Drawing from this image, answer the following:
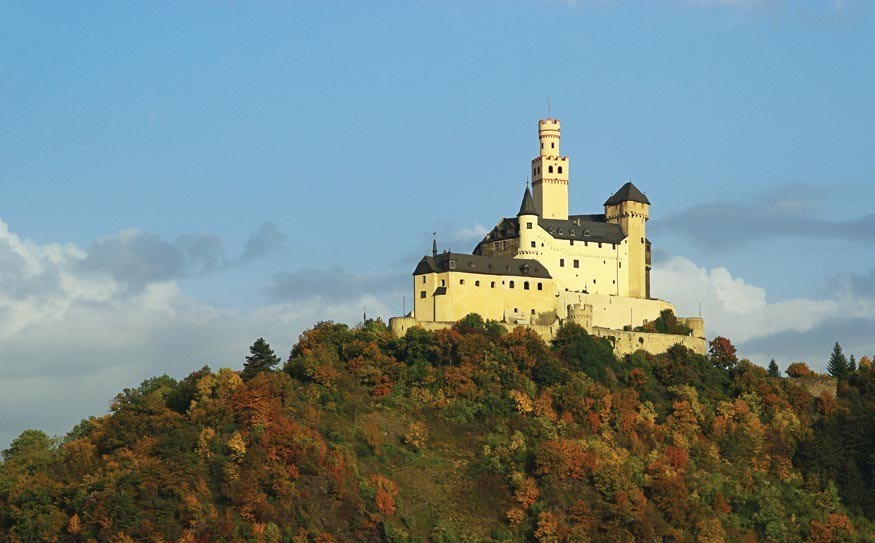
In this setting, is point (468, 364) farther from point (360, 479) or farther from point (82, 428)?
point (82, 428)

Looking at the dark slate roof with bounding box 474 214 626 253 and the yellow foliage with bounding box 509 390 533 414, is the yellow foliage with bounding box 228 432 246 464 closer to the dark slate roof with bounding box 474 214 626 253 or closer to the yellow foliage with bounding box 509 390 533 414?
the yellow foliage with bounding box 509 390 533 414

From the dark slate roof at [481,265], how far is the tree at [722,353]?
12814 mm

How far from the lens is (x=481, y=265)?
119562 mm

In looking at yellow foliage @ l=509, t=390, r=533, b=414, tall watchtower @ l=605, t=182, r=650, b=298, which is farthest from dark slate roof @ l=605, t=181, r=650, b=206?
yellow foliage @ l=509, t=390, r=533, b=414

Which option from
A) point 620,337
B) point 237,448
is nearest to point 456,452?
point 237,448

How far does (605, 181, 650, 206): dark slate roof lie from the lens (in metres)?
130

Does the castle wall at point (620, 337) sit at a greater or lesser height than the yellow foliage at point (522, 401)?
greater

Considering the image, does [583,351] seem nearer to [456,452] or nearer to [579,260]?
[579,260]

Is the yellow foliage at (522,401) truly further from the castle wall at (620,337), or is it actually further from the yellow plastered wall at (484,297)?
the yellow plastered wall at (484,297)

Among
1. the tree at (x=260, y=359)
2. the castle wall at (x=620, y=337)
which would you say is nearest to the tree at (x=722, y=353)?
the castle wall at (x=620, y=337)

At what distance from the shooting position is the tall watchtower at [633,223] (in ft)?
417

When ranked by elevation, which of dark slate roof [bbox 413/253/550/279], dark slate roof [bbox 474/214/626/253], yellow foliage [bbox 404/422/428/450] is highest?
dark slate roof [bbox 474/214/626/253]

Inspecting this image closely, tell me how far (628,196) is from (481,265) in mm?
15328

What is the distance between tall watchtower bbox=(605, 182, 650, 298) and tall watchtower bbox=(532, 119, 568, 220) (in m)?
3.80
